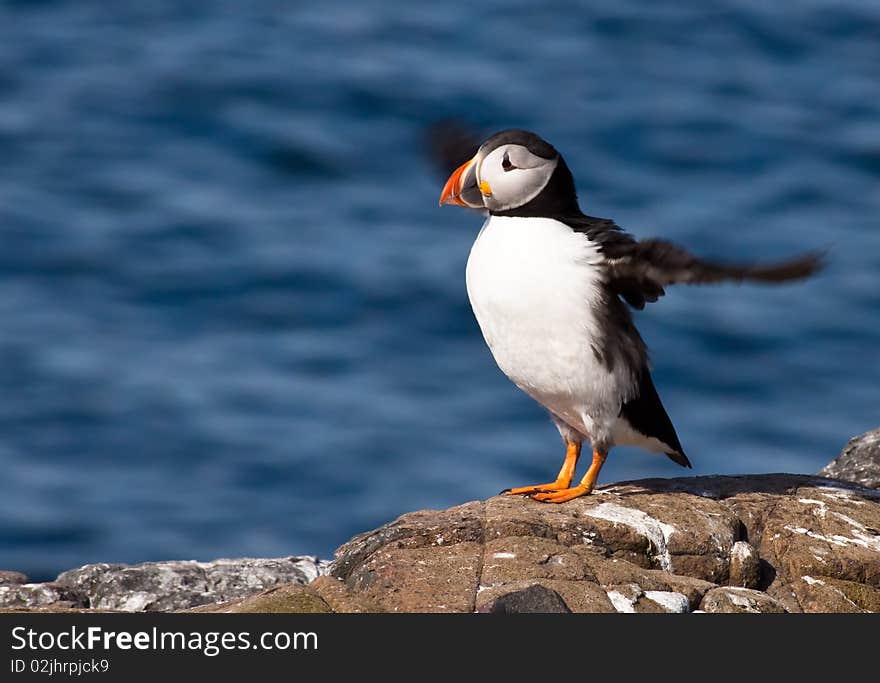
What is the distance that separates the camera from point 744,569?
23.8 ft

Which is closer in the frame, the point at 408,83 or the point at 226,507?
the point at 226,507

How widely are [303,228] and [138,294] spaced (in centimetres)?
237

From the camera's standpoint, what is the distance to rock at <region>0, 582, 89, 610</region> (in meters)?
7.49

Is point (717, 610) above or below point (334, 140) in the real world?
below

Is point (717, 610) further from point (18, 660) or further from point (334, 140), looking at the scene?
point (334, 140)

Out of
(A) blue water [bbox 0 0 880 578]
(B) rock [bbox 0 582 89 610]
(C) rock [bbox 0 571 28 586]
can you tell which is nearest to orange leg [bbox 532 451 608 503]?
(B) rock [bbox 0 582 89 610]

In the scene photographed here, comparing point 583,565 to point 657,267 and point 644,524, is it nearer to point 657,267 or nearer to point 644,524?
point 644,524

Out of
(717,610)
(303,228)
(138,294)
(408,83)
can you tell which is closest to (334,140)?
(408,83)

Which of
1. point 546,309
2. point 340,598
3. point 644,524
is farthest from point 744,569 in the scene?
point 340,598

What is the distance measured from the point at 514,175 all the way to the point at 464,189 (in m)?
0.33

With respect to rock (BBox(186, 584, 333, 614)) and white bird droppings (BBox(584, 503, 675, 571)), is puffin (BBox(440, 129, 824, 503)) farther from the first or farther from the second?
rock (BBox(186, 584, 333, 614))

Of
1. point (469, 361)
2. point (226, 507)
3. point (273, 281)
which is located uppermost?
point (273, 281)

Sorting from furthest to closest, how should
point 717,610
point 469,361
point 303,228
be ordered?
point 303,228, point 469,361, point 717,610

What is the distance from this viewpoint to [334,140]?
23578 millimetres
